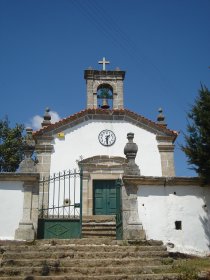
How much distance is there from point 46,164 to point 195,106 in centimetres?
721

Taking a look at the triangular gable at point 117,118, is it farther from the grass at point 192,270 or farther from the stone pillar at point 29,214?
the grass at point 192,270

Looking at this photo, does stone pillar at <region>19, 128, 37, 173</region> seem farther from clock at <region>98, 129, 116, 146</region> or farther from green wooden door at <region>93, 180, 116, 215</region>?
clock at <region>98, 129, 116, 146</region>

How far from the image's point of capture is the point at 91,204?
13586 mm

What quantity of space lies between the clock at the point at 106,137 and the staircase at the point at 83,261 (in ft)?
24.4

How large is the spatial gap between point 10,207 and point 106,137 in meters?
7.16

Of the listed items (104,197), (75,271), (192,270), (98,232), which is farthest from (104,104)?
(192,270)

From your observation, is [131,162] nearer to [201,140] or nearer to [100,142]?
[201,140]

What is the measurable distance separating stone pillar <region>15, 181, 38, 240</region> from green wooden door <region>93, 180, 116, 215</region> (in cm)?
526

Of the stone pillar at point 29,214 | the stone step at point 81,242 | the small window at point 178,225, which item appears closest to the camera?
the stone step at point 81,242

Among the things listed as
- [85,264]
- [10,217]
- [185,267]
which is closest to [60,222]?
[10,217]

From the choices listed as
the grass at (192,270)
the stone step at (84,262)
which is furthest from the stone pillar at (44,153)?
the grass at (192,270)

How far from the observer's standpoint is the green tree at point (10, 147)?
2186 cm

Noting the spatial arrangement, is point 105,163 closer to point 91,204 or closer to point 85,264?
point 91,204

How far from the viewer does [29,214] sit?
8500mm
